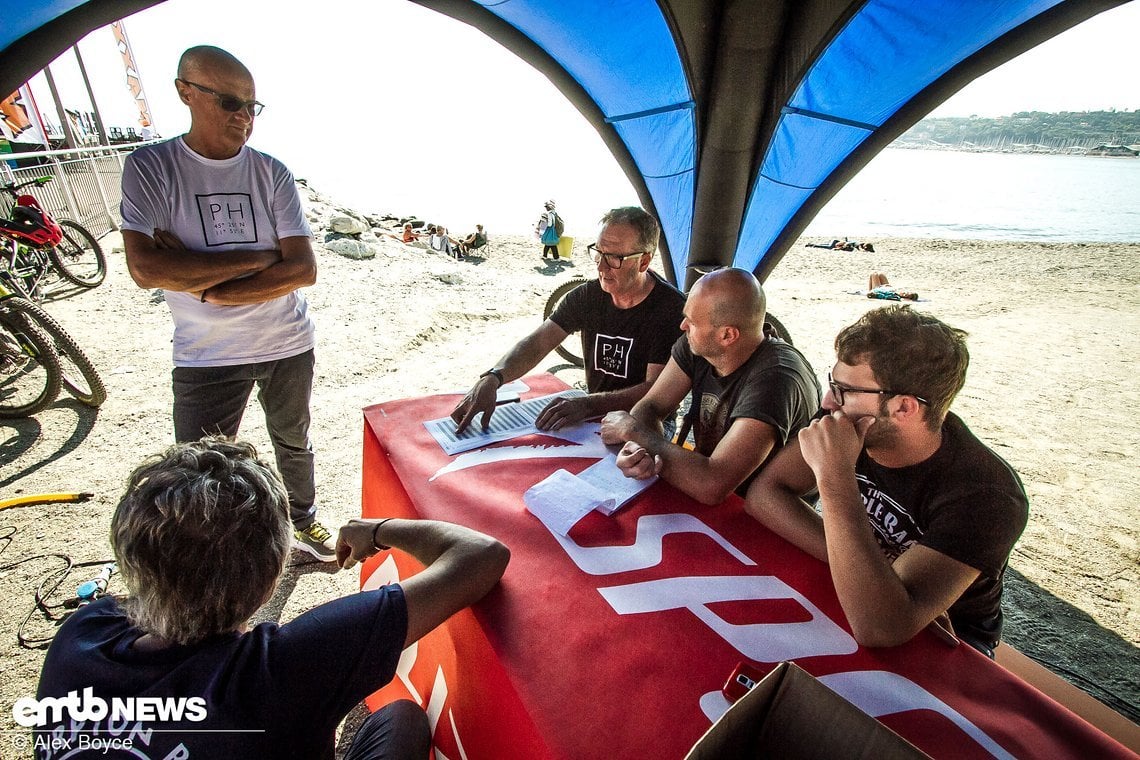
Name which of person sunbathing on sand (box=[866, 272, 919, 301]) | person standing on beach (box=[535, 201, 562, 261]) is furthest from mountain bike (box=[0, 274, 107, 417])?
person sunbathing on sand (box=[866, 272, 919, 301])

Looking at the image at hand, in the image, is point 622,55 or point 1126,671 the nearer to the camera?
point 1126,671

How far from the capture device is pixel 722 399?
2.26m

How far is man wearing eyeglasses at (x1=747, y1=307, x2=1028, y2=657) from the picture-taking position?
1258 millimetres

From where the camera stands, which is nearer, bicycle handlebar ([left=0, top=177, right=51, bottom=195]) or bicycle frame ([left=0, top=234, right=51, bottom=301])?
bicycle frame ([left=0, top=234, right=51, bottom=301])

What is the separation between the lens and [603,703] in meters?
1.00

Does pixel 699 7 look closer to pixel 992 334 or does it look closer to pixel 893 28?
pixel 893 28

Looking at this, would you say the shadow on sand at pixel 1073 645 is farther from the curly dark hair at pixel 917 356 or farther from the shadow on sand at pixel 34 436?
the shadow on sand at pixel 34 436

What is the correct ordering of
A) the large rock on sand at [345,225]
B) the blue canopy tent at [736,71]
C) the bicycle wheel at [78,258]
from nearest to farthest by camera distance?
1. the blue canopy tent at [736,71]
2. the bicycle wheel at [78,258]
3. the large rock on sand at [345,225]

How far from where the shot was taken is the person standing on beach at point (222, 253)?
207 cm

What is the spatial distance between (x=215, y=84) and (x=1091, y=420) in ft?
24.0

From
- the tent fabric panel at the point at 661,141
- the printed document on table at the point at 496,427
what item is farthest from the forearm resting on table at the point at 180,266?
the tent fabric panel at the point at 661,141

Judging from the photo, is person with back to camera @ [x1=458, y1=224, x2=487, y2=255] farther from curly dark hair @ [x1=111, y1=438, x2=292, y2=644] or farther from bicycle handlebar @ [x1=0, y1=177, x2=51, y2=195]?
curly dark hair @ [x1=111, y1=438, x2=292, y2=644]

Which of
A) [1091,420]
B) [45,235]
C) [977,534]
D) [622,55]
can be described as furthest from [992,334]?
[45,235]

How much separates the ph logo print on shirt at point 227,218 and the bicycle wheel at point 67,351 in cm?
290
